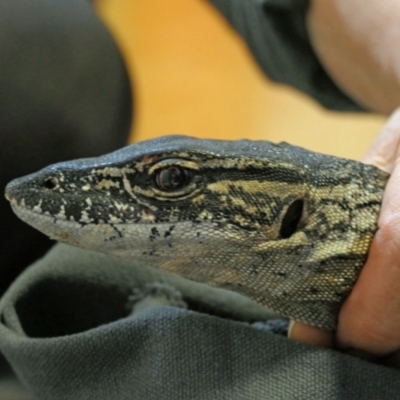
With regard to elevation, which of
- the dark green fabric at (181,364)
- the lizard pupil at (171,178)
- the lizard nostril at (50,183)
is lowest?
the dark green fabric at (181,364)

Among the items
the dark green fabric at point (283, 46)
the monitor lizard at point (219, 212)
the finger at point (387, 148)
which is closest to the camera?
the monitor lizard at point (219, 212)

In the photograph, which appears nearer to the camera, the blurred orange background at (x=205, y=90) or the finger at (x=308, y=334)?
the finger at (x=308, y=334)

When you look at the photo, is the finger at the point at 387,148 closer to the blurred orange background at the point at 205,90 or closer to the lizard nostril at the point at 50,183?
the lizard nostril at the point at 50,183

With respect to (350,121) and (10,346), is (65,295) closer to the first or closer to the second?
(10,346)

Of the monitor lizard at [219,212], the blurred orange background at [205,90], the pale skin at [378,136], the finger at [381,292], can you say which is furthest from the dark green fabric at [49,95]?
the blurred orange background at [205,90]

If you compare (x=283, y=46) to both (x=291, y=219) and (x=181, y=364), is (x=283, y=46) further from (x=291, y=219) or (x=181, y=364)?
Answer: (x=181, y=364)

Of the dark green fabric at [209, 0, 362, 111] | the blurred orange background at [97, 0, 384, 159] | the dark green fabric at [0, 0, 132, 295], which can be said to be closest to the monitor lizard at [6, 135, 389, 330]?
the dark green fabric at [0, 0, 132, 295]

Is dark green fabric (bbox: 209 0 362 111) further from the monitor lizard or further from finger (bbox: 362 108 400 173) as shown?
the monitor lizard
